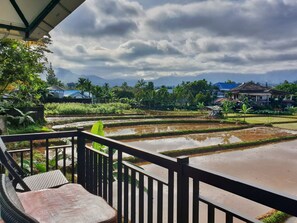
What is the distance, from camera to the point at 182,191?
4.53 feet

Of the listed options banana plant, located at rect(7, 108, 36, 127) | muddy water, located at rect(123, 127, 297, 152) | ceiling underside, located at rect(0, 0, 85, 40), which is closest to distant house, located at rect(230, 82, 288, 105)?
muddy water, located at rect(123, 127, 297, 152)

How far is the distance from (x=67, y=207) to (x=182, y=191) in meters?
0.62

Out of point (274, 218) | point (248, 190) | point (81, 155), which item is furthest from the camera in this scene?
point (274, 218)

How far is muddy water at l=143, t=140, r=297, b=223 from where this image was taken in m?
5.49

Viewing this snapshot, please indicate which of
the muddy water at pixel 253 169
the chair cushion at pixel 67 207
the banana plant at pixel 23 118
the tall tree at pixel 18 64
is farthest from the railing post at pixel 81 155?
the banana plant at pixel 23 118

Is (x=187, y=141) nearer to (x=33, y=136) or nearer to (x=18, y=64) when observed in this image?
(x=18, y=64)

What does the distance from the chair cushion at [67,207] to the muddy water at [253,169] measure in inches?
134

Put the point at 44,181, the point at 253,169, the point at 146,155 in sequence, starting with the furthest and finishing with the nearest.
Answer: the point at 253,169
the point at 44,181
the point at 146,155

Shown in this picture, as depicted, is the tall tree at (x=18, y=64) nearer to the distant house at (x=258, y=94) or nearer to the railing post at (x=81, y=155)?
the railing post at (x=81, y=155)

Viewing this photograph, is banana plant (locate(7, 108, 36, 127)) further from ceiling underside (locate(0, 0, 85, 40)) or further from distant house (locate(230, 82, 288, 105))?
distant house (locate(230, 82, 288, 105))

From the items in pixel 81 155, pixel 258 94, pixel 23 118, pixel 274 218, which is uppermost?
pixel 258 94

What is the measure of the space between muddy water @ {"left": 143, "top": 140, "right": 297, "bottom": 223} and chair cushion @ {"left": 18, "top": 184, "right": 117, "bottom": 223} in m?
3.42

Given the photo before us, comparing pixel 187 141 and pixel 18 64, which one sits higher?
pixel 18 64

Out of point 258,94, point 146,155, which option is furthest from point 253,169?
point 258,94
